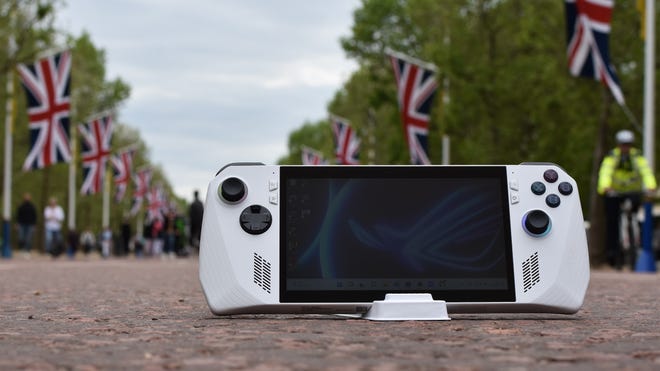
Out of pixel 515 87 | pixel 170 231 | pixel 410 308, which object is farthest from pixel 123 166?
pixel 410 308

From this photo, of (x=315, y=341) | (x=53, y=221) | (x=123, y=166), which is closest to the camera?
(x=315, y=341)

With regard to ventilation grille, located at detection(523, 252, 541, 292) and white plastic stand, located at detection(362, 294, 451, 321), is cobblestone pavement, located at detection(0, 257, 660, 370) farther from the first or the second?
ventilation grille, located at detection(523, 252, 541, 292)

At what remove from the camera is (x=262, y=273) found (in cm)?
578

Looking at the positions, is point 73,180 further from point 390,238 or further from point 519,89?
point 390,238

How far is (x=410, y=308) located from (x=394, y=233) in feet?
1.27

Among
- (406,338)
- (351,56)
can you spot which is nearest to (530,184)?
(406,338)

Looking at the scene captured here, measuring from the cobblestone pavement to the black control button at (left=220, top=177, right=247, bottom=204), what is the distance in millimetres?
634

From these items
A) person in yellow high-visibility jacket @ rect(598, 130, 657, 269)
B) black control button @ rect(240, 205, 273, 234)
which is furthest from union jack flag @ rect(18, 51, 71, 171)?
black control button @ rect(240, 205, 273, 234)

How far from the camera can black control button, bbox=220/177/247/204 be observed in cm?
579

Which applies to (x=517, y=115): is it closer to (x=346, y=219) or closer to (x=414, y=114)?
(x=414, y=114)

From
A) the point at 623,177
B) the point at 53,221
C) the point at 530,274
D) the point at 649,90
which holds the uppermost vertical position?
the point at 649,90

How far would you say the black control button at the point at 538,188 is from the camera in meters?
5.86

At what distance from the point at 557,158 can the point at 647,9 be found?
12.4 meters

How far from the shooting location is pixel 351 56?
54312 mm
